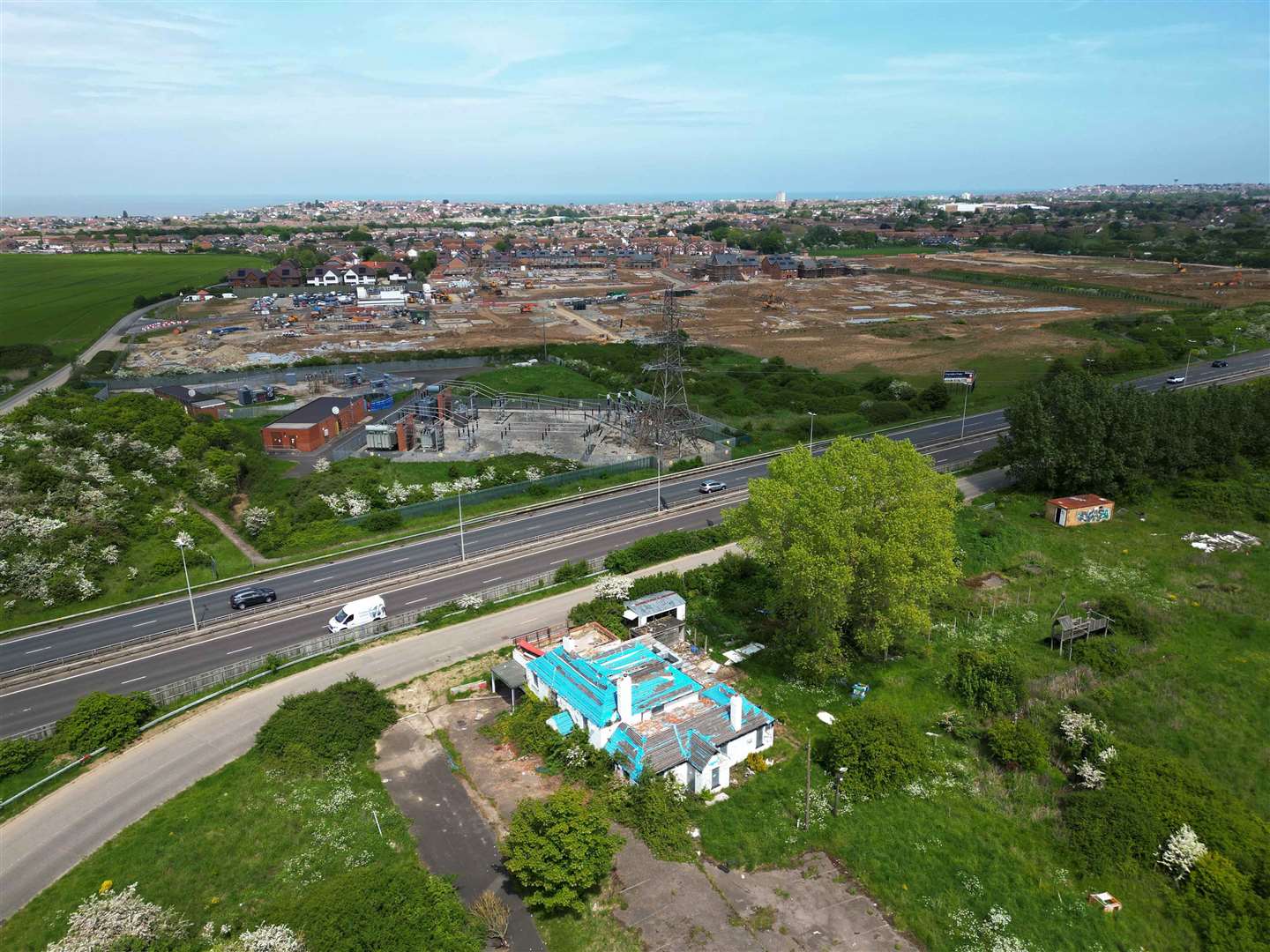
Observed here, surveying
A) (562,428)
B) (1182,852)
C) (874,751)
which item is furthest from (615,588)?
(562,428)

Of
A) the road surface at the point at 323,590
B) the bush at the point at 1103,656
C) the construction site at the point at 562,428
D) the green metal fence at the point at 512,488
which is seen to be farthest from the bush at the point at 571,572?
the bush at the point at 1103,656

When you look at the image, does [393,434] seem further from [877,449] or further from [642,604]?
[877,449]

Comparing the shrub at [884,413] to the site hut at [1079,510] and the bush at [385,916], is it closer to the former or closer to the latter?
the site hut at [1079,510]

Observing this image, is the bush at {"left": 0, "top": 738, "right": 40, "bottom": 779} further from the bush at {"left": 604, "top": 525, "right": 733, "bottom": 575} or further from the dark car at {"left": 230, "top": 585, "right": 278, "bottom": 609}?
the bush at {"left": 604, "top": 525, "right": 733, "bottom": 575}

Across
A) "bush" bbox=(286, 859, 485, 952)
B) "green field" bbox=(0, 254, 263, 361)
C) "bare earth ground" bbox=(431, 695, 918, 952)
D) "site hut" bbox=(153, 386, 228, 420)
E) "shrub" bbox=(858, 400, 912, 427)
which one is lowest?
"bare earth ground" bbox=(431, 695, 918, 952)

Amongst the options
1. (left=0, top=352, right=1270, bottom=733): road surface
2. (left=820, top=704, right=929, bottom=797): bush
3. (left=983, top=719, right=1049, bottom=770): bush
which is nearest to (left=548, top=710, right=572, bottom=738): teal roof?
(left=820, top=704, right=929, bottom=797): bush

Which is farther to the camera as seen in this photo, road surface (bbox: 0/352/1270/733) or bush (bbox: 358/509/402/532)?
bush (bbox: 358/509/402/532)

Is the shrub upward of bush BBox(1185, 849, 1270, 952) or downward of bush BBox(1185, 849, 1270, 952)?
upward
